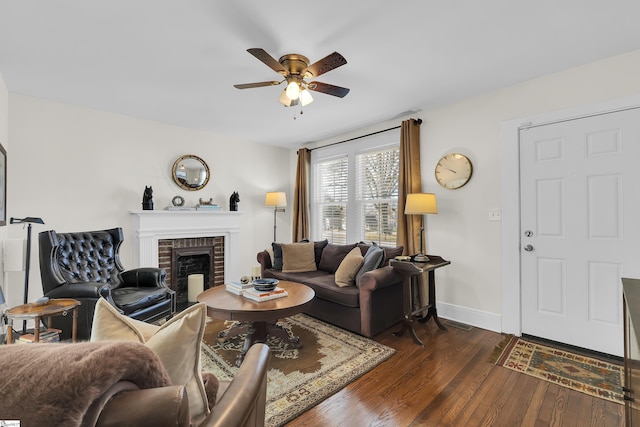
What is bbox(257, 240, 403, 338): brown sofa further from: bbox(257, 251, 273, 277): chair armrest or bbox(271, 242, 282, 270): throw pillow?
bbox(257, 251, 273, 277): chair armrest

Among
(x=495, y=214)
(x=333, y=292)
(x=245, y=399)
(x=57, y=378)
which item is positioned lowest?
(x=333, y=292)

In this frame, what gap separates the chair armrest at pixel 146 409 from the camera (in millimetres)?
542

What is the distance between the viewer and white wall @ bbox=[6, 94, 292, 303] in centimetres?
312

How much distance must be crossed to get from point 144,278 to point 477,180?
370 cm

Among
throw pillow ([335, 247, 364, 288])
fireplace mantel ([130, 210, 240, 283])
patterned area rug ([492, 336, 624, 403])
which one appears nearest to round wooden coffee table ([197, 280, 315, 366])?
throw pillow ([335, 247, 364, 288])

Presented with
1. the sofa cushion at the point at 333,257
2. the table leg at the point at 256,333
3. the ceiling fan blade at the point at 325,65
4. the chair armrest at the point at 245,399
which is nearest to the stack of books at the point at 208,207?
the sofa cushion at the point at 333,257

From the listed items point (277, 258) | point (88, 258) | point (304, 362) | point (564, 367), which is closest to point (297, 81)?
point (304, 362)

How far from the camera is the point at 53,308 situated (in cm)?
214

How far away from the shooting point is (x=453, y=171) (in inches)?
130

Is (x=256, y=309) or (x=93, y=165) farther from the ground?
(x=93, y=165)

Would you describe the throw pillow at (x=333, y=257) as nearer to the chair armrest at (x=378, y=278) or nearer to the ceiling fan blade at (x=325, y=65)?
the chair armrest at (x=378, y=278)

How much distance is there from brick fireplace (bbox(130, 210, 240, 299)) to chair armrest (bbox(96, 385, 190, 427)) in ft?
12.0

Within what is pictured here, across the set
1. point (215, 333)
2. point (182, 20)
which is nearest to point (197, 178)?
point (215, 333)

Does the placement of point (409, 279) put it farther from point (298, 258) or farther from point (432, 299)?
point (298, 258)
